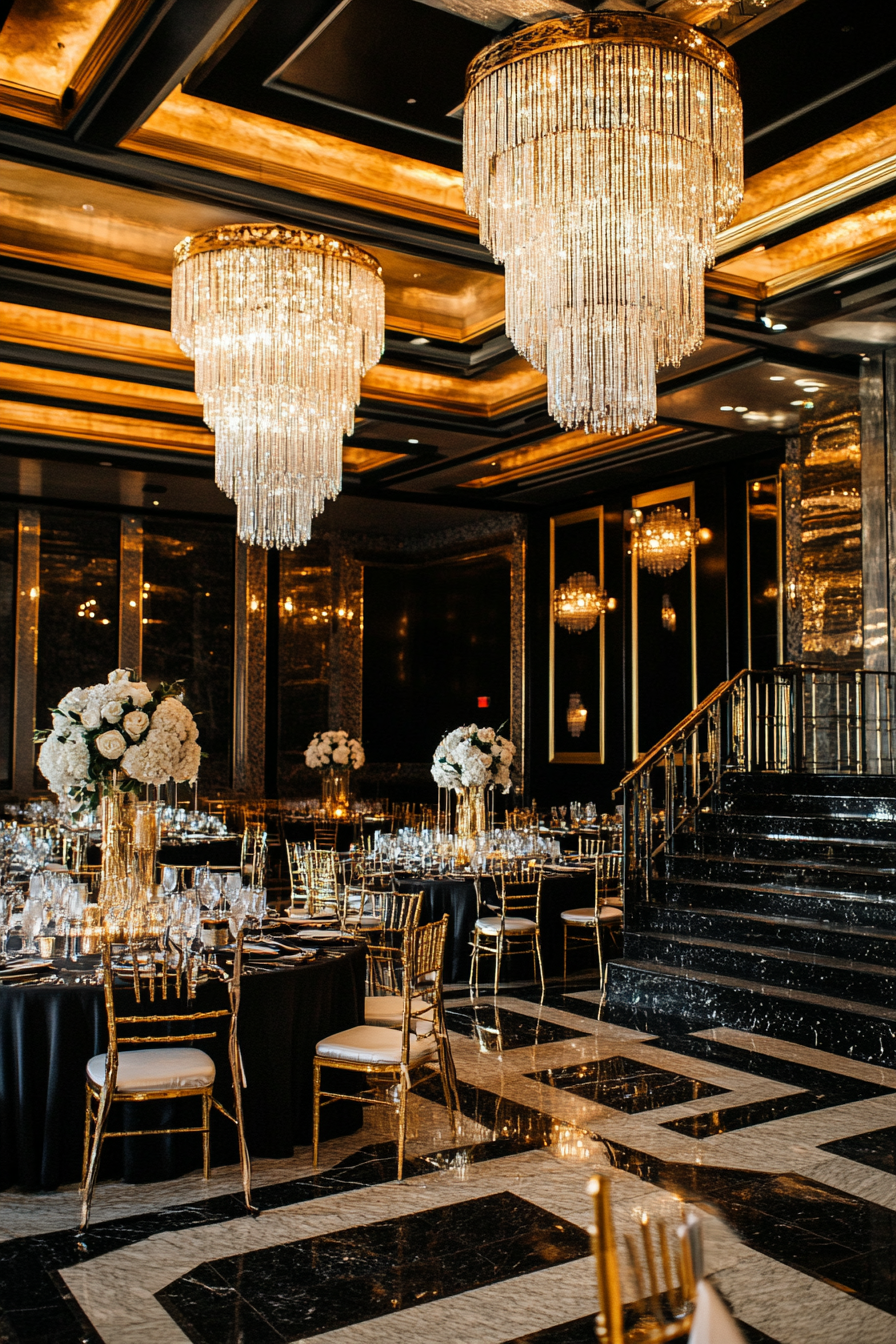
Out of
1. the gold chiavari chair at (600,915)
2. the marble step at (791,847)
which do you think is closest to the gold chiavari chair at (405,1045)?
the gold chiavari chair at (600,915)

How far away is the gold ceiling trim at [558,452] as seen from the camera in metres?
11.5

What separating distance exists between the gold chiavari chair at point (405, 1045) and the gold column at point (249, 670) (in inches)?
437

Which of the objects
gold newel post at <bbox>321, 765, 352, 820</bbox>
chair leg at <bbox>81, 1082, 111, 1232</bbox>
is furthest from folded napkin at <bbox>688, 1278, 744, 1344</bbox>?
gold newel post at <bbox>321, 765, 352, 820</bbox>

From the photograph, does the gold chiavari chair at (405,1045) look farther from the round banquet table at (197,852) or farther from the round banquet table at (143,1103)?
the round banquet table at (197,852)

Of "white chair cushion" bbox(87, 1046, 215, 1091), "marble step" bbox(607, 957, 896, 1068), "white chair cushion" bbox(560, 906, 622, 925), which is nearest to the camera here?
"white chair cushion" bbox(87, 1046, 215, 1091)

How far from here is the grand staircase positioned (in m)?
6.32

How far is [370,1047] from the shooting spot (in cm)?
425

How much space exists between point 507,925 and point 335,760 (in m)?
6.66

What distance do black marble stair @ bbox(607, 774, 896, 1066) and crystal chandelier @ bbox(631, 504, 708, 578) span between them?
3.51 metres

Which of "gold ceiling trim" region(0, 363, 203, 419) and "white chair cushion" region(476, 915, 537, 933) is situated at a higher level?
"gold ceiling trim" region(0, 363, 203, 419)

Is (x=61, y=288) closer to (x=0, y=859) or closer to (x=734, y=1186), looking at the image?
(x=0, y=859)

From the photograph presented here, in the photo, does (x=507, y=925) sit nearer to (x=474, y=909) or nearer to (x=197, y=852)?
(x=474, y=909)

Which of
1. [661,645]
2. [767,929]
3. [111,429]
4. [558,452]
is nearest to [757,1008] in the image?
[767,929]

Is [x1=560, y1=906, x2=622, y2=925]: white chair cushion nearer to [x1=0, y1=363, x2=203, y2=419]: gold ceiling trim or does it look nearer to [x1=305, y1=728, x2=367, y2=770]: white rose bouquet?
[x1=0, y1=363, x2=203, y2=419]: gold ceiling trim
